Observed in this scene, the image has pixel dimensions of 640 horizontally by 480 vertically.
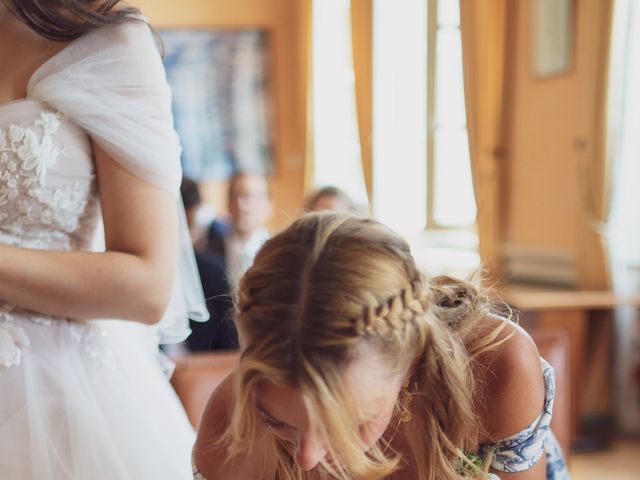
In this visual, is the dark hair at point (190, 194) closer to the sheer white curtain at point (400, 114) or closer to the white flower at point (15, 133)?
the sheer white curtain at point (400, 114)

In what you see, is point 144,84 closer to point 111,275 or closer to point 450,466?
point 111,275

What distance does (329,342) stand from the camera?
0.99 m

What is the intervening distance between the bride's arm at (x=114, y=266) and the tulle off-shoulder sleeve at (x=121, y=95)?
29mm

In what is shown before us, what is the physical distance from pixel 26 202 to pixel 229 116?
8008 millimetres

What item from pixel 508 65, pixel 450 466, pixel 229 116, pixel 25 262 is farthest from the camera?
pixel 229 116

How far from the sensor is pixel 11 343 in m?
1.26

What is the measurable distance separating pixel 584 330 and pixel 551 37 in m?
1.81

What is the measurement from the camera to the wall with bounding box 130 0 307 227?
887cm

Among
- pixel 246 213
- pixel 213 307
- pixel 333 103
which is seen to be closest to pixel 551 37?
pixel 246 213

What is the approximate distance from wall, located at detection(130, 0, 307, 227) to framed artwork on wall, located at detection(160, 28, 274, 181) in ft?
0.34

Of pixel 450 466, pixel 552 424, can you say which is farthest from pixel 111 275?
pixel 552 424

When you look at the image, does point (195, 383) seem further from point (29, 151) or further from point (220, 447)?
point (29, 151)

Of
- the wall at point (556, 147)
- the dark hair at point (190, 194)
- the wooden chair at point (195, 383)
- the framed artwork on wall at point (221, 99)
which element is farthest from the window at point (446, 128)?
the wooden chair at point (195, 383)

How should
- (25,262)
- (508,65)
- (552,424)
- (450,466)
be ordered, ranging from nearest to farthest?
1. (25,262)
2. (450,466)
3. (552,424)
4. (508,65)
